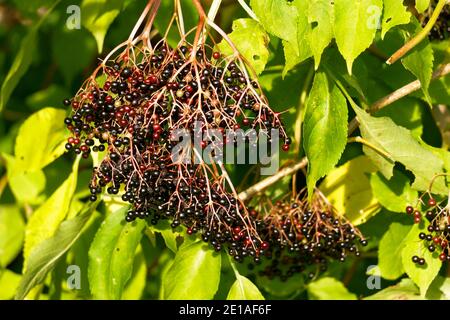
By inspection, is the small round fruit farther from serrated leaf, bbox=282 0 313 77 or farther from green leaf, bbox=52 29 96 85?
green leaf, bbox=52 29 96 85

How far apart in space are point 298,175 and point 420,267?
16.9 inches

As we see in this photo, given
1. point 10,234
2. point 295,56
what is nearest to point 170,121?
point 295,56

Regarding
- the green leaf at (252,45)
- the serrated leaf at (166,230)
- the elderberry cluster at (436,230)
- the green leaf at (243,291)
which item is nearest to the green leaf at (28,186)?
the serrated leaf at (166,230)

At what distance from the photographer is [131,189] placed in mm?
1740

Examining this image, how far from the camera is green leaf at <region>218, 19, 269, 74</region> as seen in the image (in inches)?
72.0

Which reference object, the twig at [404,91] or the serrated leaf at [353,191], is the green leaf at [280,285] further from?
the twig at [404,91]

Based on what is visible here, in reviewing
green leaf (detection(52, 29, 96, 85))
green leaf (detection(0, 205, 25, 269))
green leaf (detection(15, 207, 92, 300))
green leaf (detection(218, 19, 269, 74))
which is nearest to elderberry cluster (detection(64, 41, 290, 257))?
green leaf (detection(218, 19, 269, 74))

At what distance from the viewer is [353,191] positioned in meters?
2.16

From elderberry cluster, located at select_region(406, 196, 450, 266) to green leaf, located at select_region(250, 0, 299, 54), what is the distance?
1.64ft

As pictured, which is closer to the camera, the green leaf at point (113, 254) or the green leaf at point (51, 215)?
the green leaf at point (113, 254)

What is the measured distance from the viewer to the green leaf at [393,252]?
2.10m

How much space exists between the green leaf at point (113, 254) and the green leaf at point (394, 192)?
0.59 metres
